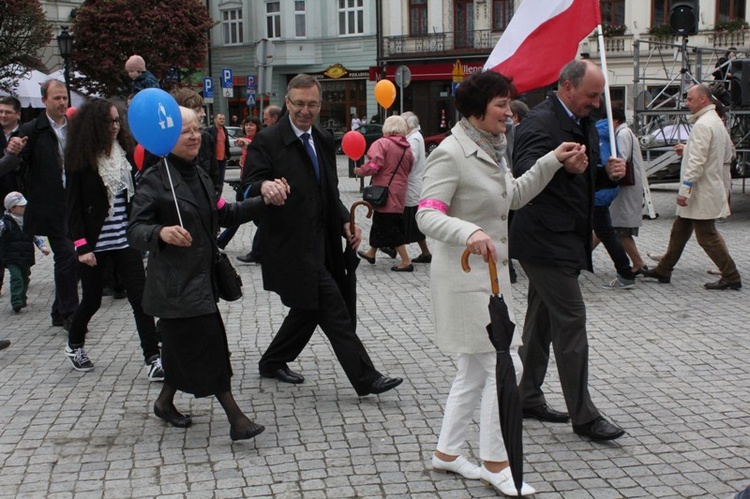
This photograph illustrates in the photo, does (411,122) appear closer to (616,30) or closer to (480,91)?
(480,91)

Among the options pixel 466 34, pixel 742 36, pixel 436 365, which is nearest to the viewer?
pixel 436 365

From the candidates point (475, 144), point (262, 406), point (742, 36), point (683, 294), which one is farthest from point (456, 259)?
point (742, 36)

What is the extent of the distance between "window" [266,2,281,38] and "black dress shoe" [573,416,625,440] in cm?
4602

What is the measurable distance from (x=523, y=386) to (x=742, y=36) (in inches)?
1369

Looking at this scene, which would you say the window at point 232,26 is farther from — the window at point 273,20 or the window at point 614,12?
the window at point 614,12

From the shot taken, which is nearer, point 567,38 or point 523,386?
point 523,386

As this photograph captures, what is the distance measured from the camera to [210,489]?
14.3ft

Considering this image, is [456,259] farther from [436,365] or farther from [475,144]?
[436,365]

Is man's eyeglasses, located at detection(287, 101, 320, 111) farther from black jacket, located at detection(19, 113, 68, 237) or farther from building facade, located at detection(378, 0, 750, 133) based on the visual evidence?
building facade, located at detection(378, 0, 750, 133)

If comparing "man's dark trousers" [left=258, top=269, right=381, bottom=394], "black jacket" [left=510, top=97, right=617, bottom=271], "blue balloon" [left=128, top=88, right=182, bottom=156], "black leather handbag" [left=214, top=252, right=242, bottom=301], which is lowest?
"man's dark trousers" [left=258, top=269, right=381, bottom=394]

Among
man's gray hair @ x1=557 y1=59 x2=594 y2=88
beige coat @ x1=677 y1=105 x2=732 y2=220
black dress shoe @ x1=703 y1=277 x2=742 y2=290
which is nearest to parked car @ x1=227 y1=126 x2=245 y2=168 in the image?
beige coat @ x1=677 y1=105 x2=732 y2=220

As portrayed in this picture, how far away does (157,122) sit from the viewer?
15.4 ft

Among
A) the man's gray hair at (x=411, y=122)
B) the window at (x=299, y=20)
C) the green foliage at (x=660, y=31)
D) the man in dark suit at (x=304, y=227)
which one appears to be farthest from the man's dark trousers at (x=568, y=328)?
the window at (x=299, y=20)

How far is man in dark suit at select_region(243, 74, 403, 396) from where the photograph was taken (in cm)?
554
